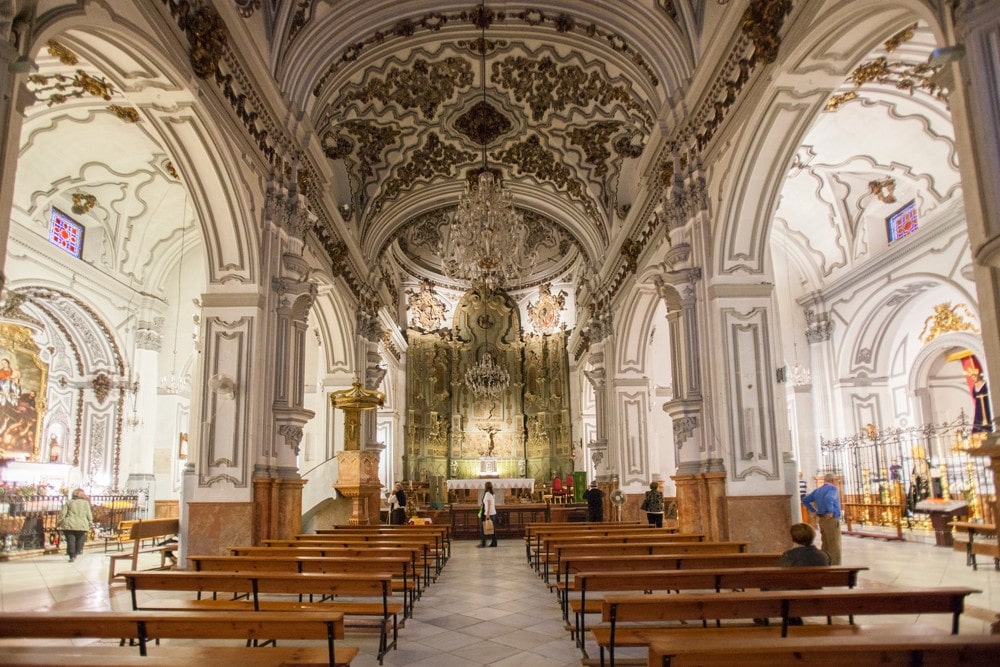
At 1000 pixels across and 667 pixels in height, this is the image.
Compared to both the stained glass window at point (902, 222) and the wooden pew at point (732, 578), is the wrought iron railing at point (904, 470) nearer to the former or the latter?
the stained glass window at point (902, 222)

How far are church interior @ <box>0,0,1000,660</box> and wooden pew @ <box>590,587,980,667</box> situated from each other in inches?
43.9

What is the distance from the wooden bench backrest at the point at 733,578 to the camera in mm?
4945

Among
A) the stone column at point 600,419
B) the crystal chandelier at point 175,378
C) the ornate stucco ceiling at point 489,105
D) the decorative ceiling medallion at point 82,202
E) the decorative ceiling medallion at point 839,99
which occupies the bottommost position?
the stone column at point 600,419

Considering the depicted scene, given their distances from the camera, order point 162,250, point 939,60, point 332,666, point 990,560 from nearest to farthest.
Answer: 1. point 332,666
2. point 939,60
3. point 990,560
4. point 162,250

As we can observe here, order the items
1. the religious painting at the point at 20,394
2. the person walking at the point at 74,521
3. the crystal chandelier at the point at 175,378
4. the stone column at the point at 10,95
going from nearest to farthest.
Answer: the stone column at the point at 10,95 → the person walking at the point at 74,521 → the religious painting at the point at 20,394 → the crystal chandelier at the point at 175,378

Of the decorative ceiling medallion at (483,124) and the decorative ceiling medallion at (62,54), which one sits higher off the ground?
the decorative ceiling medallion at (483,124)

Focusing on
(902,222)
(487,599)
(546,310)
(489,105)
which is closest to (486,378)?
(546,310)

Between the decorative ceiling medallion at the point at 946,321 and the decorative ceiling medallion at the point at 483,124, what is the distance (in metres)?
10.9

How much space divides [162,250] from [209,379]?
1026 cm

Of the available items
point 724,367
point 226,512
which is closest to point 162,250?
point 226,512

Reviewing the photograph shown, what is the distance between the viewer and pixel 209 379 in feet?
32.9

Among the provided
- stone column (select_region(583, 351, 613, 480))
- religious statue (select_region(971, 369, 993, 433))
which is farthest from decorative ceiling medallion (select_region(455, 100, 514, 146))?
religious statue (select_region(971, 369, 993, 433))

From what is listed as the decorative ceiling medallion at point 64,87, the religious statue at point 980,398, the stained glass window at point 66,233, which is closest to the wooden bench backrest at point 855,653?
the decorative ceiling medallion at point 64,87

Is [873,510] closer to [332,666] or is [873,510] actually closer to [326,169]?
[326,169]
